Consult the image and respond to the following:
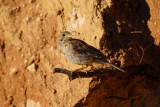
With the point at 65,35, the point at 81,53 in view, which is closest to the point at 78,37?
the point at 65,35

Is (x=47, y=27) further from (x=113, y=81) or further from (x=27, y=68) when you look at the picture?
(x=113, y=81)

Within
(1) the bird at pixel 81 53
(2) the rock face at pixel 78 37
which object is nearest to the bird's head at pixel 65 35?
(1) the bird at pixel 81 53

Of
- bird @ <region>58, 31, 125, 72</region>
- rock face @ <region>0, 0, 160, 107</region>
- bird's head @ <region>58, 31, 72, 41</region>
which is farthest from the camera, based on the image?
rock face @ <region>0, 0, 160, 107</region>

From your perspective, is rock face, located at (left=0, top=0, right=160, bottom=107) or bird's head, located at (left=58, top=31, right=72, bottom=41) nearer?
bird's head, located at (left=58, top=31, right=72, bottom=41)

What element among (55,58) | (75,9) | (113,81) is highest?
(75,9)

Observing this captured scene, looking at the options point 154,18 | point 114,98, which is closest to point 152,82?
Answer: point 114,98

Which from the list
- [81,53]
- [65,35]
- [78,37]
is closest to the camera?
[81,53]

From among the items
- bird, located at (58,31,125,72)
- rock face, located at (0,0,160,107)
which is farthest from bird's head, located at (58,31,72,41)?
rock face, located at (0,0,160,107)

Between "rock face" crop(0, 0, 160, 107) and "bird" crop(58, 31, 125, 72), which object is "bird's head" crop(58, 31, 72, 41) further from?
"rock face" crop(0, 0, 160, 107)

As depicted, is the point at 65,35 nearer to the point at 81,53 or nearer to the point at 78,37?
the point at 78,37
